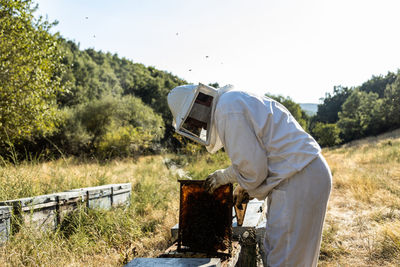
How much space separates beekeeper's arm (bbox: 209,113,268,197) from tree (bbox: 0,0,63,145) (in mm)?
9556

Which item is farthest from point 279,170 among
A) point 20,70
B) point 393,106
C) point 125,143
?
point 393,106

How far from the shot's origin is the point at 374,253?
12.2 feet

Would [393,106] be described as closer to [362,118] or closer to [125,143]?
[362,118]

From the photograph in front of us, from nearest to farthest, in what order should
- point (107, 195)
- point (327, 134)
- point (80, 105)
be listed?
point (107, 195) < point (80, 105) < point (327, 134)

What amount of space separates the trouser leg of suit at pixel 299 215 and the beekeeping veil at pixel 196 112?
0.71 meters

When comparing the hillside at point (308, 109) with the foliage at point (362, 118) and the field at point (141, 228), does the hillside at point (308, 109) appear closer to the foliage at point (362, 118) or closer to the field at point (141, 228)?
the foliage at point (362, 118)

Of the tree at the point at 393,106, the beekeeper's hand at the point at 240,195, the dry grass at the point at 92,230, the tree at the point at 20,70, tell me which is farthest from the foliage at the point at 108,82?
the tree at the point at 393,106

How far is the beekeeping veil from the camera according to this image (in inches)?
102

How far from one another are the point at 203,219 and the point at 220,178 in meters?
0.62

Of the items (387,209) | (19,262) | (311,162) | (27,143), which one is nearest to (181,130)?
(311,162)

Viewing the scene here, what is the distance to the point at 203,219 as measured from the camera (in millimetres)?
3047

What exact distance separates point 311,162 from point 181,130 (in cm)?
111

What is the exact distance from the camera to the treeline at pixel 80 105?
10.0 meters

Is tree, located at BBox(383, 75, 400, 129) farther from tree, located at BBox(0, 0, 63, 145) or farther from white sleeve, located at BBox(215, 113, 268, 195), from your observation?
white sleeve, located at BBox(215, 113, 268, 195)
